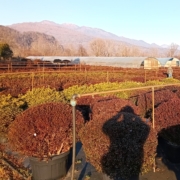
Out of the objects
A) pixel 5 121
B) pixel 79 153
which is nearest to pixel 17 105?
pixel 5 121

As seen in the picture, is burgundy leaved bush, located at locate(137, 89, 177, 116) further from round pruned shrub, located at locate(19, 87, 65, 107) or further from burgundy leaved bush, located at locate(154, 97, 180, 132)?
round pruned shrub, located at locate(19, 87, 65, 107)

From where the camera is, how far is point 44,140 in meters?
3.64

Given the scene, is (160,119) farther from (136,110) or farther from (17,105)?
(17,105)

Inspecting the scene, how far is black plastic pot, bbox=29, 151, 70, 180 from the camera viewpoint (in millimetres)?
3664

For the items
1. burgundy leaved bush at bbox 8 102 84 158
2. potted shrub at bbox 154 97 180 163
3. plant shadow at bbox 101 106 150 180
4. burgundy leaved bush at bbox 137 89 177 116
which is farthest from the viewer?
burgundy leaved bush at bbox 137 89 177 116

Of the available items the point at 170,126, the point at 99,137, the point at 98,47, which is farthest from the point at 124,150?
the point at 98,47

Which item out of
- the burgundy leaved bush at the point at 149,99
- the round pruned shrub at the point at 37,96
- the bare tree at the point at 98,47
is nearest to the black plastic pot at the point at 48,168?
the burgundy leaved bush at the point at 149,99

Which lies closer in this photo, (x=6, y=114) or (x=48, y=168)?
(x=48, y=168)

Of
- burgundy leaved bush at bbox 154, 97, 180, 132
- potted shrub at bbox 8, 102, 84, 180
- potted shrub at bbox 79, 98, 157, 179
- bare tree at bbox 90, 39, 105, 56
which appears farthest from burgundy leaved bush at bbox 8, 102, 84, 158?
bare tree at bbox 90, 39, 105, 56

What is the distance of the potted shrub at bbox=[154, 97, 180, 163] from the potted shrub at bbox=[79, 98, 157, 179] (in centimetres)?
105

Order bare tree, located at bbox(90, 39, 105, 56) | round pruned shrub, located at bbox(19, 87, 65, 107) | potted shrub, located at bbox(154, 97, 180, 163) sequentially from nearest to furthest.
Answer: potted shrub, located at bbox(154, 97, 180, 163), round pruned shrub, located at bbox(19, 87, 65, 107), bare tree, located at bbox(90, 39, 105, 56)

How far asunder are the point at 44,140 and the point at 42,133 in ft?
0.36

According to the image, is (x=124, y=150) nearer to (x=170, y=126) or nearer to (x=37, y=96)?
(x=170, y=126)

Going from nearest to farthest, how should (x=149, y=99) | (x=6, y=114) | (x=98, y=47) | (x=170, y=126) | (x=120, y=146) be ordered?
(x=120, y=146) < (x=170, y=126) < (x=6, y=114) < (x=149, y=99) < (x=98, y=47)
